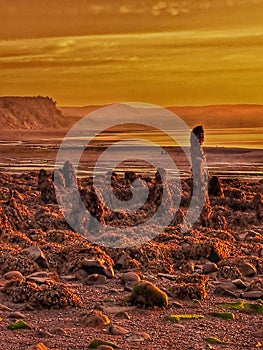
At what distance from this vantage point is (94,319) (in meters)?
14.2

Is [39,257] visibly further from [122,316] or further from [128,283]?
[122,316]

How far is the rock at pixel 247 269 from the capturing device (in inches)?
762

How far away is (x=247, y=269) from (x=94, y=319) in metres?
6.16

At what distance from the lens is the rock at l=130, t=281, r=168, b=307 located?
1556 cm

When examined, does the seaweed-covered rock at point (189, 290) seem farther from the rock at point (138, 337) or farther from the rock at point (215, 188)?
the rock at point (215, 188)

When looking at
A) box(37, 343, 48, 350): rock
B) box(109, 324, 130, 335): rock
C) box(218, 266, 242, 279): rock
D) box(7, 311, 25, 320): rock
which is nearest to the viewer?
box(37, 343, 48, 350): rock

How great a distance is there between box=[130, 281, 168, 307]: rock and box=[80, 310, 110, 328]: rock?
4.18 feet

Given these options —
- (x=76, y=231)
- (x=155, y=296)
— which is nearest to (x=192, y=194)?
(x=76, y=231)

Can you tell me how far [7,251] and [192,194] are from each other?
9.75 meters

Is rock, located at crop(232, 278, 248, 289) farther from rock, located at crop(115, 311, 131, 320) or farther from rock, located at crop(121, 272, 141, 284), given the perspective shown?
rock, located at crop(115, 311, 131, 320)

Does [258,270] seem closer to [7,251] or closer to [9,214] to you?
[7,251]

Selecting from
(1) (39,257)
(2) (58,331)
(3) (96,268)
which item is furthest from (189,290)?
(1) (39,257)

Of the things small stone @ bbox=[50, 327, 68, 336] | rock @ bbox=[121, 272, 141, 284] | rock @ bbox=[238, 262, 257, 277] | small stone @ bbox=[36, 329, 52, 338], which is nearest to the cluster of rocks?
rock @ bbox=[238, 262, 257, 277]

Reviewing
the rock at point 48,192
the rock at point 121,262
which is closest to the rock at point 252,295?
the rock at point 121,262
